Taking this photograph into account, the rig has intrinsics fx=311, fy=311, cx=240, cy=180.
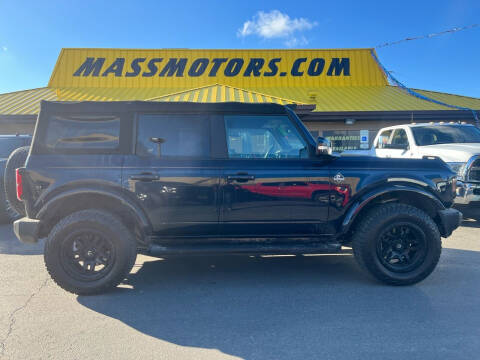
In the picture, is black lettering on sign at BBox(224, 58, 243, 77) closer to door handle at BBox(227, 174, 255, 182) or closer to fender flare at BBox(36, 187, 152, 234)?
door handle at BBox(227, 174, 255, 182)

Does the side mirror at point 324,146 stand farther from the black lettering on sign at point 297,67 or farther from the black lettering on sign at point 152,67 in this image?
the black lettering on sign at point 152,67

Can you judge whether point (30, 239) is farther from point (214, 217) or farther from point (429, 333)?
point (429, 333)

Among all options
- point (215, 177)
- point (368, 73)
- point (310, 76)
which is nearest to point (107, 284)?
point (215, 177)

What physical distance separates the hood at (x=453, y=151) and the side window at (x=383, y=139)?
42.7 inches

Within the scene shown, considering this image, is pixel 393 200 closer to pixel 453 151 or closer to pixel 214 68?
pixel 453 151

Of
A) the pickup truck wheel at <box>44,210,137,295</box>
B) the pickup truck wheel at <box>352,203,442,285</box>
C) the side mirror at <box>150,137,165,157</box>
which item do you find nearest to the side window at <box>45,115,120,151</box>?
the side mirror at <box>150,137,165,157</box>

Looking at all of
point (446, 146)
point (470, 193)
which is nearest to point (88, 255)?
point (470, 193)

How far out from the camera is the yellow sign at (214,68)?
Answer: 14.0 m

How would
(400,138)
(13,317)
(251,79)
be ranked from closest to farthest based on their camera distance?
(13,317) → (400,138) → (251,79)

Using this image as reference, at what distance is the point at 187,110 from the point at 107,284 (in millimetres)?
2012

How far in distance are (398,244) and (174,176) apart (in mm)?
2538

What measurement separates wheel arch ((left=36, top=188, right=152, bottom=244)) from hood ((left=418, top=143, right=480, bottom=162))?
5.90 meters

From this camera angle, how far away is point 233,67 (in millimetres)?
14297

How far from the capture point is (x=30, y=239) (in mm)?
3154
